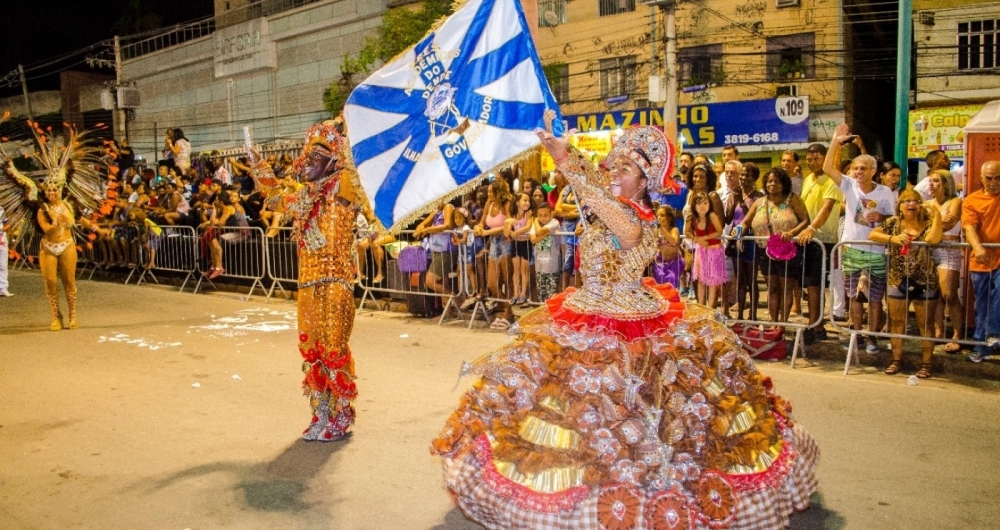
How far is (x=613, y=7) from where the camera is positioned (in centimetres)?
2986

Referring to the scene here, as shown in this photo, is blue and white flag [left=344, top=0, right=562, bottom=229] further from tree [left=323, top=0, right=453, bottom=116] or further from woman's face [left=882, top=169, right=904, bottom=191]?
tree [left=323, top=0, right=453, bottom=116]

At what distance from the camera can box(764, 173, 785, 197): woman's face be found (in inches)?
329

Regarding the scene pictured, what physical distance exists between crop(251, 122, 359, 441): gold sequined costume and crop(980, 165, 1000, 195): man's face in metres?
5.62

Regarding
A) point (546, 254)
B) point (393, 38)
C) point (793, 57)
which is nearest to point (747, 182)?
point (546, 254)

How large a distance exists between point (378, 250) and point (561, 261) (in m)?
2.97

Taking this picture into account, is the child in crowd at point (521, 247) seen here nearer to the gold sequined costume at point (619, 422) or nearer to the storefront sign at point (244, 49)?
the gold sequined costume at point (619, 422)

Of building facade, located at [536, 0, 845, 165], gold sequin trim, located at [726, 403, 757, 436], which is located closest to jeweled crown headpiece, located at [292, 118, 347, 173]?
→ gold sequin trim, located at [726, 403, 757, 436]

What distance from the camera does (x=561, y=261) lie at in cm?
980

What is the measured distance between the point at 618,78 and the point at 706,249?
22116mm

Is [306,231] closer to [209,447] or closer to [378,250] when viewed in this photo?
[209,447]

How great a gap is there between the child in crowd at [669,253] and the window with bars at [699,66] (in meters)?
19.4

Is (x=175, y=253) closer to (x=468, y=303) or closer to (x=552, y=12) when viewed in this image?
(x=468, y=303)

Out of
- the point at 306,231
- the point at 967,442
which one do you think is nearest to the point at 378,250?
the point at 306,231

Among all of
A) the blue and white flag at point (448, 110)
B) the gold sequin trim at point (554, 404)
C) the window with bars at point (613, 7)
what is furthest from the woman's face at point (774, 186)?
the window with bars at point (613, 7)
